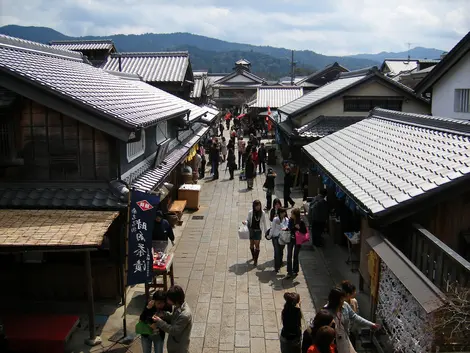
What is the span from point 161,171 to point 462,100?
14518 mm

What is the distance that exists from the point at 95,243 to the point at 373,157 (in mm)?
7792

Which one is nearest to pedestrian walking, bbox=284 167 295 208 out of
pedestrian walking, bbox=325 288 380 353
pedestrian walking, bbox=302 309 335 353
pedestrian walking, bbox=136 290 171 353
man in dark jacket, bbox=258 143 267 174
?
man in dark jacket, bbox=258 143 267 174

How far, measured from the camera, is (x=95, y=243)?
26.3 feet

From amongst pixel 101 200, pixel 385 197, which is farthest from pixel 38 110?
pixel 385 197

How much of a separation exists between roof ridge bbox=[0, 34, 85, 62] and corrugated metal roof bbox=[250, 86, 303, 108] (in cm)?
3109

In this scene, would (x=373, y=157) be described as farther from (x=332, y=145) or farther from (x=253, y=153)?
(x=253, y=153)

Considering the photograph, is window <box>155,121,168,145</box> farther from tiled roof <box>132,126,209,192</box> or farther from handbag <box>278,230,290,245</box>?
handbag <box>278,230,290,245</box>

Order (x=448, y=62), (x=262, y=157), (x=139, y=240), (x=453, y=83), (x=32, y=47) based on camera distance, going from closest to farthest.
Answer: (x=139, y=240), (x=32, y=47), (x=448, y=62), (x=453, y=83), (x=262, y=157)

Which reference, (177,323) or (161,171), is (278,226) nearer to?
(161,171)

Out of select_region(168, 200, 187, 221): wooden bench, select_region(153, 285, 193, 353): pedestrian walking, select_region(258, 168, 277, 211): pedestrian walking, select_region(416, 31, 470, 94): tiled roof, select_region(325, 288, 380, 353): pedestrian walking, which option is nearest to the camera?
select_region(325, 288, 380, 353): pedestrian walking

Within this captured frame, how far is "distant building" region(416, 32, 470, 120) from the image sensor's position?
19.6 m

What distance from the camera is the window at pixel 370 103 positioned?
2648 centimetres

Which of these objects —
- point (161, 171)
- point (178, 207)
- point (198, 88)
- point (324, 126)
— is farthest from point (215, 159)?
point (198, 88)

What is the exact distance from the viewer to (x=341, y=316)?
21.7 feet
